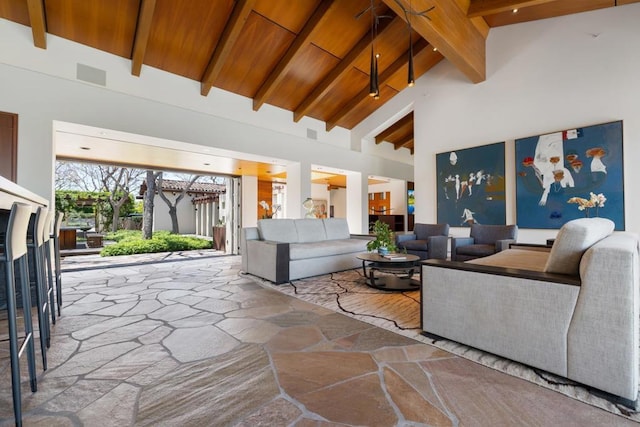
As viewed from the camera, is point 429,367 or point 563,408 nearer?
point 563,408

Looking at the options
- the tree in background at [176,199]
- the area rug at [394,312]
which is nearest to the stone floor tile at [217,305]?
the area rug at [394,312]

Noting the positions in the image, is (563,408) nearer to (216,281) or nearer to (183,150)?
(216,281)

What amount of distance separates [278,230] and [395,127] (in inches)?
223

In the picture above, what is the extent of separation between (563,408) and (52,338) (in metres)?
3.45

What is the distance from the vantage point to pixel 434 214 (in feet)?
22.1

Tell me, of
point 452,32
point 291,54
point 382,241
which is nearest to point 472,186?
point 452,32

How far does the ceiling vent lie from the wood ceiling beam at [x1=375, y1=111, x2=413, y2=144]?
22.3ft

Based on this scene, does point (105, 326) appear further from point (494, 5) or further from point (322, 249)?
point (494, 5)

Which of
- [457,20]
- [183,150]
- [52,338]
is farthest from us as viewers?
[183,150]

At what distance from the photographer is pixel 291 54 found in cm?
500

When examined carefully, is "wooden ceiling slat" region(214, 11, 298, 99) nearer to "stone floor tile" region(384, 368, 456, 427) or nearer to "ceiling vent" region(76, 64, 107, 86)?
"ceiling vent" region(76, 64, 107, 86)

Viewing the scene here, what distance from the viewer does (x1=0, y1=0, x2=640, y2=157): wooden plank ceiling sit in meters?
3.81

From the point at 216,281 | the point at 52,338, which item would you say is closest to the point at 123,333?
the point at 52,338

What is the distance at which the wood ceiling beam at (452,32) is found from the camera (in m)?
3.99
